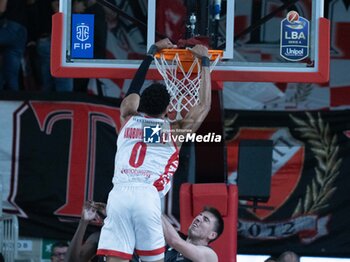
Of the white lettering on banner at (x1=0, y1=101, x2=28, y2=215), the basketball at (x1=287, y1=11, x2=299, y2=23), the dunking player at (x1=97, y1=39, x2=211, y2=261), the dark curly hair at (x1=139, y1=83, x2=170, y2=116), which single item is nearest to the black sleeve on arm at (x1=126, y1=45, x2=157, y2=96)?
the dunking player at (x1=97, y1=39, x2=211, y2=261)

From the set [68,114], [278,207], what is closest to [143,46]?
[68,114]

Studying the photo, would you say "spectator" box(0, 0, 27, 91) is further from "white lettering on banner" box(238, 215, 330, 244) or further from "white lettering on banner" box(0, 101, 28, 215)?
"white lettering on banner" box(238, 215, 330, 244)

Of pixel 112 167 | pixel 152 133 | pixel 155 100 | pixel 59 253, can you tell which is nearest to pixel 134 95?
pixel 155 100

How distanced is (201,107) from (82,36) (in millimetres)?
1645

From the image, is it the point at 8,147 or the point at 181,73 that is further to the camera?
the point at 8,147

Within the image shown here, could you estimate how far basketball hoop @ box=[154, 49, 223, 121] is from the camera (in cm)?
967

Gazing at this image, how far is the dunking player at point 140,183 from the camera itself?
27.7 feet

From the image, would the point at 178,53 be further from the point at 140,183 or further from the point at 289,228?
the point at 289,228

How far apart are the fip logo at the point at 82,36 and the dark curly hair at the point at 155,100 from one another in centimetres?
170

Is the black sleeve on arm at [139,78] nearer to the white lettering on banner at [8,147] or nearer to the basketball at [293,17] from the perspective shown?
the basketball at [293,17]

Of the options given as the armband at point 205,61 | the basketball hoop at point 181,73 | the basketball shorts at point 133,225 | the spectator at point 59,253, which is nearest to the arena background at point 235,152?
the spectator at point 59,253

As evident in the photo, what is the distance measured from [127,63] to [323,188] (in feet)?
12.6

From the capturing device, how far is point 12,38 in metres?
13.3

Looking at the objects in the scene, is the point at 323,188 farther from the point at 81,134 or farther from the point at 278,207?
the point at 81,134
